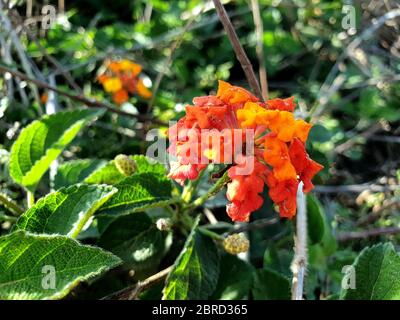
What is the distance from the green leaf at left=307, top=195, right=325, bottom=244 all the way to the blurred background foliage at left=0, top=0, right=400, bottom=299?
27cm

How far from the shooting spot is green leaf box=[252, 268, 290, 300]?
1.14 m

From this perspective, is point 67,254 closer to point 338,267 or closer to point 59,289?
point 59,289

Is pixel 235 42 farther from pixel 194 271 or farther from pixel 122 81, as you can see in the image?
pixel 122 81

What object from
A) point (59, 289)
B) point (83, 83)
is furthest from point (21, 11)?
point (59, 289)

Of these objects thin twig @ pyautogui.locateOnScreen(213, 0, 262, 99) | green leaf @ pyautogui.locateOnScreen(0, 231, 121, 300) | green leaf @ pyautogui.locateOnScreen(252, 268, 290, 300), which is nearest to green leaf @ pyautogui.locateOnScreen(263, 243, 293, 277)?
green leaf @ pyautogui.locateOnScreen(252, 268, 290, 300)

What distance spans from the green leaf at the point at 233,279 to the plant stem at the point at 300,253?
14 centimetres

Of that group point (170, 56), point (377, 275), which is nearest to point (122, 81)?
point (170, 56)

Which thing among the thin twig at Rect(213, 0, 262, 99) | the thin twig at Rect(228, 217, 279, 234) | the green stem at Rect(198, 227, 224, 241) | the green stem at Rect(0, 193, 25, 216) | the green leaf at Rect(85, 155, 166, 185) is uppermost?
the thin twig at Rect(213, 0, 262, 99)

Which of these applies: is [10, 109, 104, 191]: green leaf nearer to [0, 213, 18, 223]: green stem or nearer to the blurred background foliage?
[0, 213, 18, 223]: green stem

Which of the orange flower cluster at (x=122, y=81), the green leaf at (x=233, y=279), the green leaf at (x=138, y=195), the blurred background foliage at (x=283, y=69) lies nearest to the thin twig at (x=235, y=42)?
the green leaf at (x=138, y=195)

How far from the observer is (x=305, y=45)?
81.3 inches

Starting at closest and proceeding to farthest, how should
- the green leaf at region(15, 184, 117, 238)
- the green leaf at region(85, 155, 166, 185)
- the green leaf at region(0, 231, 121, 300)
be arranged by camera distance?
1. the green leaf at region(0, 231, 121, 300)
2. the green leaf at region(15, 184, 117, 238)
3. the green leaf at region(85, 155, 166, 185)

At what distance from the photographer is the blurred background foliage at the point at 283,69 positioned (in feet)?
5.25

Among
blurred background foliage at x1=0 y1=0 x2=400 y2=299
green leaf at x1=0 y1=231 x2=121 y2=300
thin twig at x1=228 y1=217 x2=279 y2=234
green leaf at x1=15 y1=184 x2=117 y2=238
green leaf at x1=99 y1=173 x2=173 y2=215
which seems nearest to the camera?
green leaf at x1=0 y1=231 x2=121 y2=300
